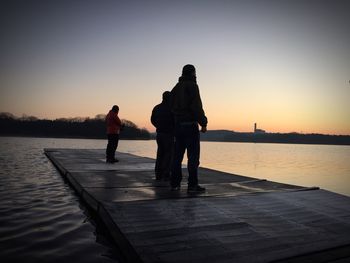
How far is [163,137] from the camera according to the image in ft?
24.8

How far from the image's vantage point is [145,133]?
550 ft

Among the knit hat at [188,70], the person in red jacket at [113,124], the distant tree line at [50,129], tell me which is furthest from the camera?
the distant tree line at [50,129]

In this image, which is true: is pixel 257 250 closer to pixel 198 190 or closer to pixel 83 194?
pixel 198 190

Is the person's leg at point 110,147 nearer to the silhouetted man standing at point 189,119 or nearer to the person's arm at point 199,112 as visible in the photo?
the silhouetted man standing at point 189,119

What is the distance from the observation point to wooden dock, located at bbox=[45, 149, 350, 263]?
284 centimetres

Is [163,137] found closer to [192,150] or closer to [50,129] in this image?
[192,150]

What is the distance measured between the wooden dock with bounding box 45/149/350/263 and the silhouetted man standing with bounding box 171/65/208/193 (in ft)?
1.83

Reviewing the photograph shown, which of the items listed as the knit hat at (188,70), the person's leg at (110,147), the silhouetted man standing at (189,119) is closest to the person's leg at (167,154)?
the silhouetted man standing at (189,119)

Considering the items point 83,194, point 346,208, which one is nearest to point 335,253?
point 346,208

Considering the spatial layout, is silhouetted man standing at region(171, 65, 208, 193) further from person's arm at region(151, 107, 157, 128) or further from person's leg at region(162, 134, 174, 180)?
person's arm at region(151, 107, 157, 128)

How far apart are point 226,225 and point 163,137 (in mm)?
4178

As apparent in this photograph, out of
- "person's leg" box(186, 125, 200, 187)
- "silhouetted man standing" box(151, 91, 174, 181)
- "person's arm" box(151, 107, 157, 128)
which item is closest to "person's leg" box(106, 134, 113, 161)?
"person's arm" box(151, 107, 157, 128)

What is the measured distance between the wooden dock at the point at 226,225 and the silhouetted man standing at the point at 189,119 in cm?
56

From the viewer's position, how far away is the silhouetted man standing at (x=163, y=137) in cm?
751
